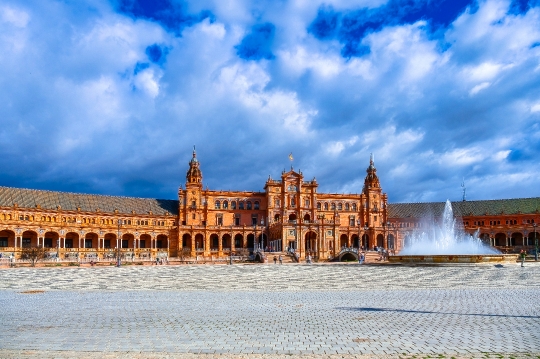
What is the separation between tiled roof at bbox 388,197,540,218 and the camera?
385 ft

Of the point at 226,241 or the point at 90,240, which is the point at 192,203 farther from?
the point at 90,240

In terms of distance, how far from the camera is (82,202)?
10444 cm

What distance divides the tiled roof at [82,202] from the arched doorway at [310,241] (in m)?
31.7

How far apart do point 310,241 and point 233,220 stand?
820 inches

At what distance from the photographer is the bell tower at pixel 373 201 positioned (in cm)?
12106

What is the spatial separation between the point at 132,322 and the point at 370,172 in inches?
4496

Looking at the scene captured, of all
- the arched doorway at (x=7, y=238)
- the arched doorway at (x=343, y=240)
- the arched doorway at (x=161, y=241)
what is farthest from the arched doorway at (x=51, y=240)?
the arched doorway at (x=343, y=240)

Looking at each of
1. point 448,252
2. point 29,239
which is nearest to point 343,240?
point 448,252

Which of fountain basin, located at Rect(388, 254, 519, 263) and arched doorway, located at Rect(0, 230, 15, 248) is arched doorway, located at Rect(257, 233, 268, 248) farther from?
fountain basin, located at Rect(388, 254, 519, 263)

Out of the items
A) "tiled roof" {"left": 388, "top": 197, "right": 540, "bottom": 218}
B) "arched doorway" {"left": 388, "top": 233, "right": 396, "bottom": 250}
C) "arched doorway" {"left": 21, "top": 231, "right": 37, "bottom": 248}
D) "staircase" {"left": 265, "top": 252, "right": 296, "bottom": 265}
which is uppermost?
"tiled roof" {"left": 388, "top": 197, "right": 540, "bottom": 218}

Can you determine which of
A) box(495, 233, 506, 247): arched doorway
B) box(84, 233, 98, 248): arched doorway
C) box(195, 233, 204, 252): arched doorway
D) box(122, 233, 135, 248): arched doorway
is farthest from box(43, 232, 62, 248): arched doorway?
box(495, 233, 506, 247): arched doorway

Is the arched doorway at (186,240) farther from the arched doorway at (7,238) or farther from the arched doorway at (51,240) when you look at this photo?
the arched doorway at (7,238)

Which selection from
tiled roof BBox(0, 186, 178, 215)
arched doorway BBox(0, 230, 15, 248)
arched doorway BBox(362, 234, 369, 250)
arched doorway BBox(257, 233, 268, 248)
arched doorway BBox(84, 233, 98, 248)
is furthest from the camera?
arched doorway BBox(362, 234, 369, 250)

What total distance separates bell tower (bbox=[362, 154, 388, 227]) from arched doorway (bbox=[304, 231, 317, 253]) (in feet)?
73.6
